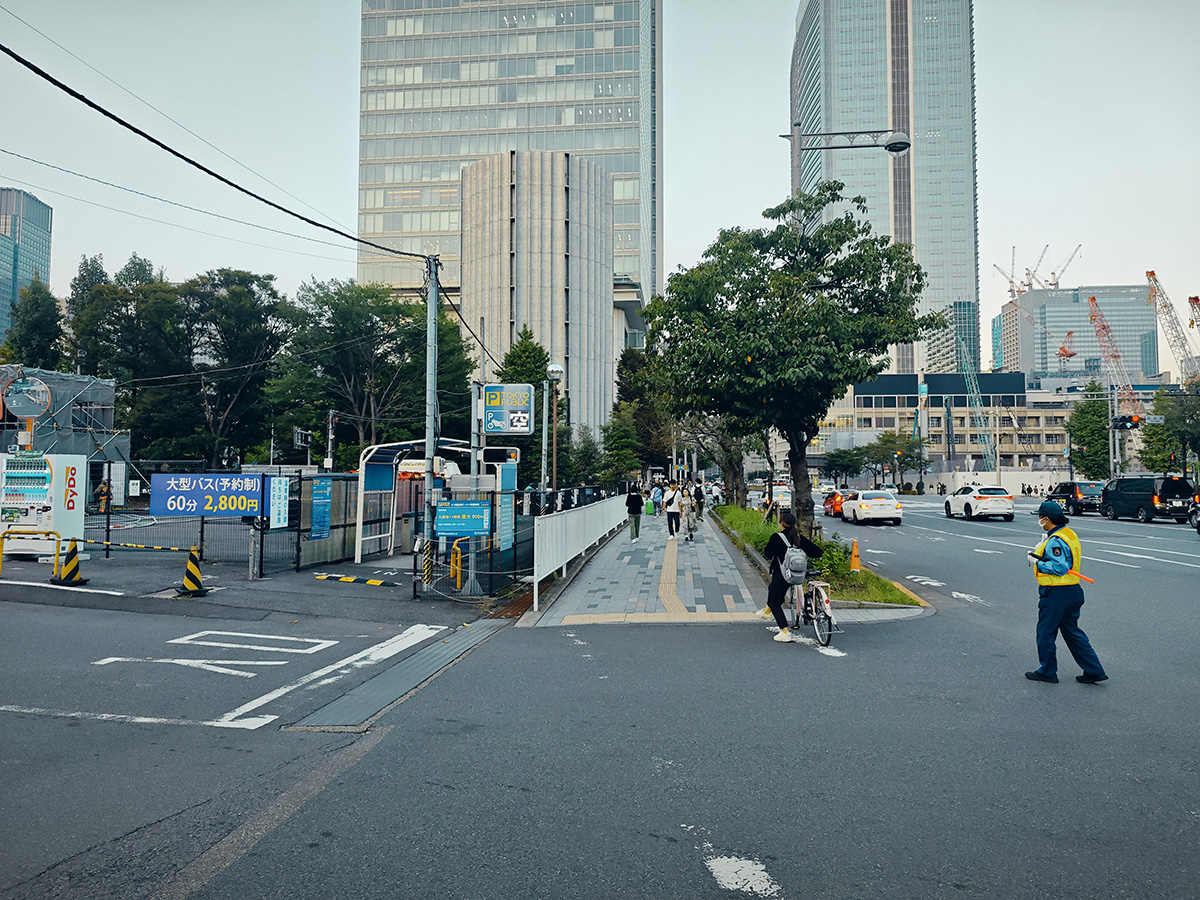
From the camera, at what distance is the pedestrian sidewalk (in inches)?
435

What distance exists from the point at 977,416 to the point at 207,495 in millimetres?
125486

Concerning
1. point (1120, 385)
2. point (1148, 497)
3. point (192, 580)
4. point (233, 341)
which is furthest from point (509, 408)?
point (1120, 385)

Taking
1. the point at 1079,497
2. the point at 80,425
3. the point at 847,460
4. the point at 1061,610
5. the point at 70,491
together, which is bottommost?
the point at 1061,610

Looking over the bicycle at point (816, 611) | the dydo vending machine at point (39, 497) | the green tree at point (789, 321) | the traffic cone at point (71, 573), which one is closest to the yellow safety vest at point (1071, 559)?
the bicycle at point (816, 611)

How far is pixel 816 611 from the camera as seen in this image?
9.39 metres

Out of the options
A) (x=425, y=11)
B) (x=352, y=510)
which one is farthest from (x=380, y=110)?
(x=352, y=510)

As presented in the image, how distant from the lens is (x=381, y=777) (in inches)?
192

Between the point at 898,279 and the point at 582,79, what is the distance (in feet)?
235

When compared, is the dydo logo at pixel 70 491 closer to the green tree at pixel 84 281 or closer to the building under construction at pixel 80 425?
the building under construction at pixel 80 425

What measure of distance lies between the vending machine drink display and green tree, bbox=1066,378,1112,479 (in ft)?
256

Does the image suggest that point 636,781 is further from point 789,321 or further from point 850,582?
point 789,321

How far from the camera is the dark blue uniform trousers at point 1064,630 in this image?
705 cm

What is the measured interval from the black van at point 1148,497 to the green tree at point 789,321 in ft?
74.5

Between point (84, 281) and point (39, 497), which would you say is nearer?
point (39, 497)
